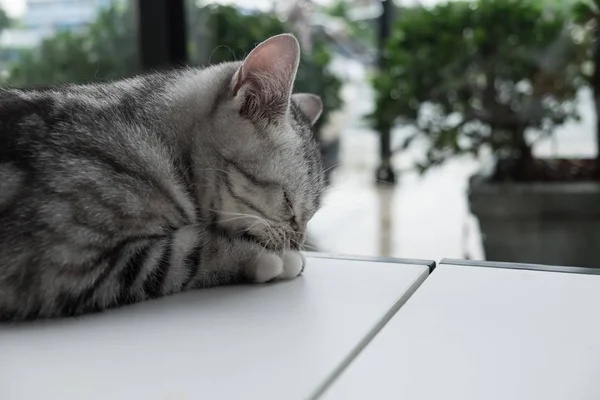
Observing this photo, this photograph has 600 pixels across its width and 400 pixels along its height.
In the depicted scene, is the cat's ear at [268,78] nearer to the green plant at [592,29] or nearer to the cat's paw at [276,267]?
the cat's paw at [276,267]

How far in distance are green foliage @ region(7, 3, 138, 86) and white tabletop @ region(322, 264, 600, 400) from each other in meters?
1.58

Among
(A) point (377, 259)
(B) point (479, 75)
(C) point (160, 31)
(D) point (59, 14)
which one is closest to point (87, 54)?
(D) point (59, 14)

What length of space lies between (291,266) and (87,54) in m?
1.53

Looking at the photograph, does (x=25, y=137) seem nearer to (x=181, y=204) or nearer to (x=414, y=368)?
(x=181, y=204)

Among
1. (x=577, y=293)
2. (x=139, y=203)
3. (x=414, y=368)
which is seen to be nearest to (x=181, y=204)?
(x=139, y=203)

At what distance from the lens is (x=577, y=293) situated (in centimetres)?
89

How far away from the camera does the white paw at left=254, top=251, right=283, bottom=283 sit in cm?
96

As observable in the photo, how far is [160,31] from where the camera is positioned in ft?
7.63

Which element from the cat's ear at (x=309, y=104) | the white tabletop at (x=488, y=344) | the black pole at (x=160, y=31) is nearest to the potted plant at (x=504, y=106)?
the black pole at (x=160, y=31)

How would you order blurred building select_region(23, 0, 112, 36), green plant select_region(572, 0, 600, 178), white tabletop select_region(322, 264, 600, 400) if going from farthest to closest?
blurred building select_region(23, 0, 112, 36)
green plant select_region(572, 0, 600, 178)
white tabletop select_region(322, 264, 600, 400)

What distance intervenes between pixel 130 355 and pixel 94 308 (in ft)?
0.52

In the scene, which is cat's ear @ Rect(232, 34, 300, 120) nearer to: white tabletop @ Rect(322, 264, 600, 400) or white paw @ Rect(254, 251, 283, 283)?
white paw @ Rect(254, 251, 283, 283)

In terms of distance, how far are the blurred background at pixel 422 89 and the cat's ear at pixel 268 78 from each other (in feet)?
2.98

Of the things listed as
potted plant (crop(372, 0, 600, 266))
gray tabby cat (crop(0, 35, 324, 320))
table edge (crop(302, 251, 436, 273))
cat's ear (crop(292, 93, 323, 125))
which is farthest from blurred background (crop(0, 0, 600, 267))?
gray tabby cat (crop(0, 35, 324, 320))
